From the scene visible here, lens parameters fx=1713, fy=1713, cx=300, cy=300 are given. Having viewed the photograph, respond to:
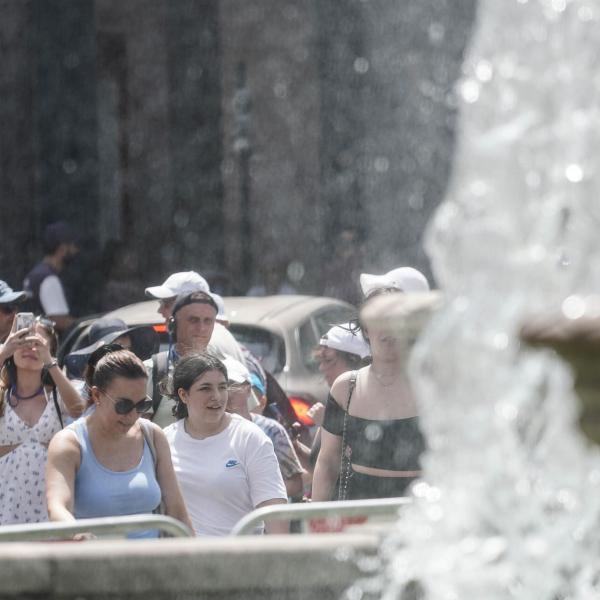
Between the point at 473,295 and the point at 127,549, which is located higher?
the point at 473,295

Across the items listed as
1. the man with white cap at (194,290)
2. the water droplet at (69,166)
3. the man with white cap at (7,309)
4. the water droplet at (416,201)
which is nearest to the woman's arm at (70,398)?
the man with white cap at (194,290)

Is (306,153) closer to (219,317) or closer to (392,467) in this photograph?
(219,317)

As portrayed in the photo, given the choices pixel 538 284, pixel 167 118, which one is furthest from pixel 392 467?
pixel 167 118

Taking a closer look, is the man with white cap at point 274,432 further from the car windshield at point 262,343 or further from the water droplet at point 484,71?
the water droplet at point 484,71

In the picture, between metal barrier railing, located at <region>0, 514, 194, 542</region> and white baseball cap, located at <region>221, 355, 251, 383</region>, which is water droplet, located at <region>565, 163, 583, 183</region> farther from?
white baseball cap, located at <region>221, 355, 251, 383</region>

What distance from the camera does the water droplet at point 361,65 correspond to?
17578mm

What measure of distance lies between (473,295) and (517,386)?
0.58ft

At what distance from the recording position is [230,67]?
58.0ft

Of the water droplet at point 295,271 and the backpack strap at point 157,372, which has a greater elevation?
the backpack strap at point 157,372

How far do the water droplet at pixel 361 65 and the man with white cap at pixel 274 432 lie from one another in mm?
11311

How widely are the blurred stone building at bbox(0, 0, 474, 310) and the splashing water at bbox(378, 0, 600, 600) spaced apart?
1330 cm

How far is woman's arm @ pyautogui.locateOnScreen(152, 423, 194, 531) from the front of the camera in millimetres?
5438

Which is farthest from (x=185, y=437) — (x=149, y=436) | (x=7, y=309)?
(x=7, y=309)

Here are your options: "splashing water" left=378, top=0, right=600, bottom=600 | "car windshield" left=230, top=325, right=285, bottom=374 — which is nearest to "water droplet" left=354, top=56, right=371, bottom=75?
"car windshield" left=230, top=325, right=285, bottom=374
